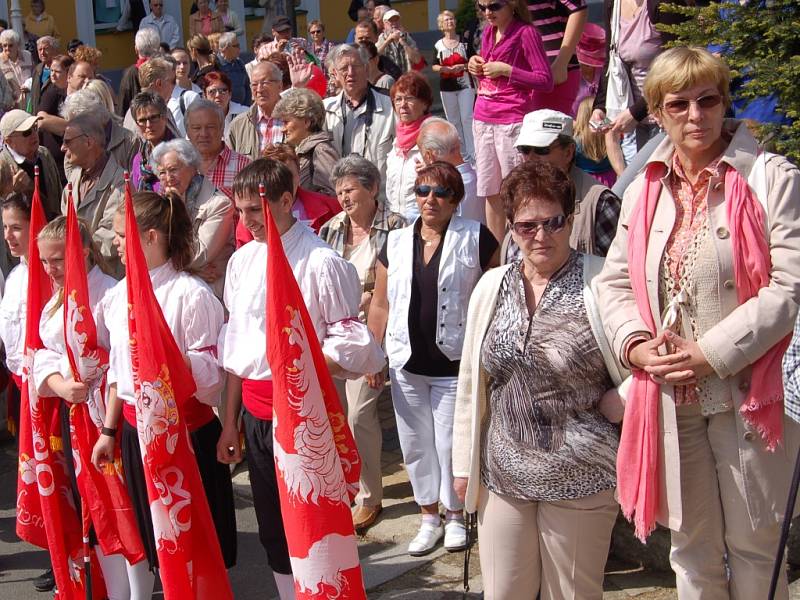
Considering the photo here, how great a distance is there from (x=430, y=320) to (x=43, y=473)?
2.02m

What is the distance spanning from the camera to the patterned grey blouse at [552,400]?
402 centimetres

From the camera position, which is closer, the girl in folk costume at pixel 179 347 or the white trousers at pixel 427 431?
the girl in folk costume at pixel 179 347

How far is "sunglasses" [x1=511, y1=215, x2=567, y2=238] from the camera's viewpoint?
Result: 409cm

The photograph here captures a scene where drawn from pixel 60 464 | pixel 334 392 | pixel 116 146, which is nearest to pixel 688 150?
pixel 334 392

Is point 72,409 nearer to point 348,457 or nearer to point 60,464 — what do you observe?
point 60,464

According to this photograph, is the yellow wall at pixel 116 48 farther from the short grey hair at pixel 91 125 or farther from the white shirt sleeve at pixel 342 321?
the white shirt sleeve at pixel 342 321

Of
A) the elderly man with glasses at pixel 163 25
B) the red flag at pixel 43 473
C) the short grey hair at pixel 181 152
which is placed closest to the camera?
the red flag at pixel 43 473

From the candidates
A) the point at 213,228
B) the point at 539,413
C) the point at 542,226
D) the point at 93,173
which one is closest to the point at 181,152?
the point at 213,228

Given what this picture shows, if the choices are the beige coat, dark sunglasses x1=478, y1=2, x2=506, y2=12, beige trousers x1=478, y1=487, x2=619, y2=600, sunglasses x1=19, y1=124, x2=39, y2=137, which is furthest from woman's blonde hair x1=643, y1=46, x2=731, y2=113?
sunglasses x1=19, y1=124, x2=39, y2=137

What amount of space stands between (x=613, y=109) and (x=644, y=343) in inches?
123

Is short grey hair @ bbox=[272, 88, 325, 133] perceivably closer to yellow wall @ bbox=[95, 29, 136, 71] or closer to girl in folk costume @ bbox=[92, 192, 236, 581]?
girl in folk costume @ bbox=[92, 192, 236, 581]

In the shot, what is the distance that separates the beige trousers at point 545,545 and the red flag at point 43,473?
2.37m

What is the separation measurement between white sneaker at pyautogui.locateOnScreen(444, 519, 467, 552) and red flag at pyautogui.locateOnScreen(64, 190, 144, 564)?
5.05ft

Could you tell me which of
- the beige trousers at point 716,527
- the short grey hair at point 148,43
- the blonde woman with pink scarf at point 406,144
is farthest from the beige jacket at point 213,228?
the short grey hair at point 148,43
